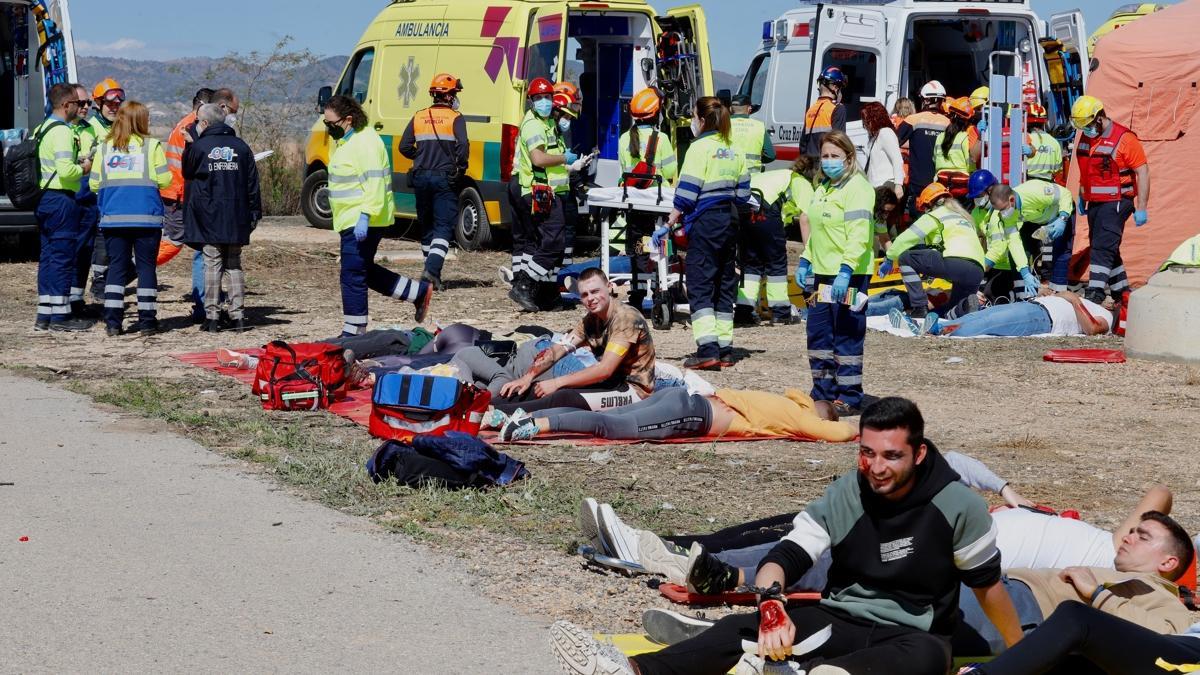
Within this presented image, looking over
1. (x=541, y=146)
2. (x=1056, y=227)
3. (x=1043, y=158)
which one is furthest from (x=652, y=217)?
(x=1043, y=158)

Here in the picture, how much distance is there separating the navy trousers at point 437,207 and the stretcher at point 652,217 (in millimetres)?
1712

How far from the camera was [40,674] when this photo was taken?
4543 millimetres

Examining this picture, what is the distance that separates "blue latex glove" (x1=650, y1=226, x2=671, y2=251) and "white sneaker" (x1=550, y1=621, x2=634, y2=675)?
7835 mm

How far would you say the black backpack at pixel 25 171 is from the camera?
1195cm

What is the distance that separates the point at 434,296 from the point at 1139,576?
985cm

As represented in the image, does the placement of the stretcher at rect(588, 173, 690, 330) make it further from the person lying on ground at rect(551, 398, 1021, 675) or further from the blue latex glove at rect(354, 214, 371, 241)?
the person lying on ground at rect(551, 398, 1021, 675)

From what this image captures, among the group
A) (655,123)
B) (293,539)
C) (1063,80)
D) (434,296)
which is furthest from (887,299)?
(293,539)

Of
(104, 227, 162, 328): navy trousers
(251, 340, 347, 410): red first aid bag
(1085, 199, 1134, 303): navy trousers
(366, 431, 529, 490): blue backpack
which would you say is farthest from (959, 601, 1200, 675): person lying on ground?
(1085, 199, 1134, 303): navy trousers

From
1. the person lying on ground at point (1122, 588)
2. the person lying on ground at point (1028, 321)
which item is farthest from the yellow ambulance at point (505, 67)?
the person lying on ground at point (1122, 588)

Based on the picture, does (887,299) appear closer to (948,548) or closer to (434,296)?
(434,296)

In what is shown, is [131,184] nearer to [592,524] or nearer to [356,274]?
[356,274]

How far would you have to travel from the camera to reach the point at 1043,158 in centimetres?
1391

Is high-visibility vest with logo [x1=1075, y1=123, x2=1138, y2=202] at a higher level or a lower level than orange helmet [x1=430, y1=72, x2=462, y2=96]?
lower

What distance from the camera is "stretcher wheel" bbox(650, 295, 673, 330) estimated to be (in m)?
12.6
